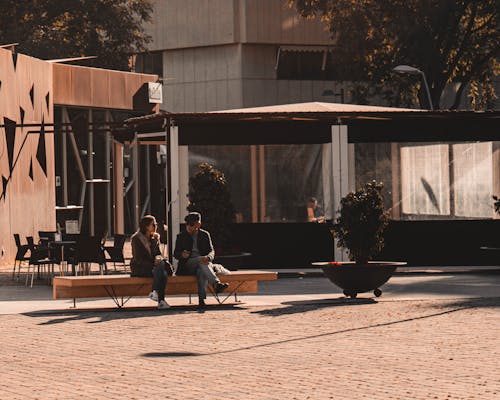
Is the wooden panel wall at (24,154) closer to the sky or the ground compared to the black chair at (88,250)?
closer to the sky

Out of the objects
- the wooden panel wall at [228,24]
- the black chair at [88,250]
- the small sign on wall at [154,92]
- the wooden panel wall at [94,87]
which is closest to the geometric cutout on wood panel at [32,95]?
Answer: the wooden panel wall at [94,87]

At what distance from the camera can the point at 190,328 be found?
17.2m

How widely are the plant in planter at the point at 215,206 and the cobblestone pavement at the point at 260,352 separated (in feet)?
18.7

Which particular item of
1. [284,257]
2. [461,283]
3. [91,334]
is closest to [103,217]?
[284,257]

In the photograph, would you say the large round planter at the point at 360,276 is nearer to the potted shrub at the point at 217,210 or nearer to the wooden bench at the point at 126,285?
the wooden bench at the point at 126,285

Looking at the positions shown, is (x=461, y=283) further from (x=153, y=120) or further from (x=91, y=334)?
(x=91, y=334)

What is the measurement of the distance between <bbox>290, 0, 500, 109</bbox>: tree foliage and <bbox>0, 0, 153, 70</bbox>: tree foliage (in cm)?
939

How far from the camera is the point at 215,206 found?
2595 centimetres

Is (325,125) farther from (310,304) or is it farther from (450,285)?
(310,304)

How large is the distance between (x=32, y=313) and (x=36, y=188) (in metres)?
15.7

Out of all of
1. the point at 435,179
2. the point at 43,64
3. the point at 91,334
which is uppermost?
the point at 43,64

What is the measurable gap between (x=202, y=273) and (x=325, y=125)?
8.50m

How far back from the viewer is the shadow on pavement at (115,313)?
1884cm

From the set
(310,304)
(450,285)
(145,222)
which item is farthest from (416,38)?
(145,222)
